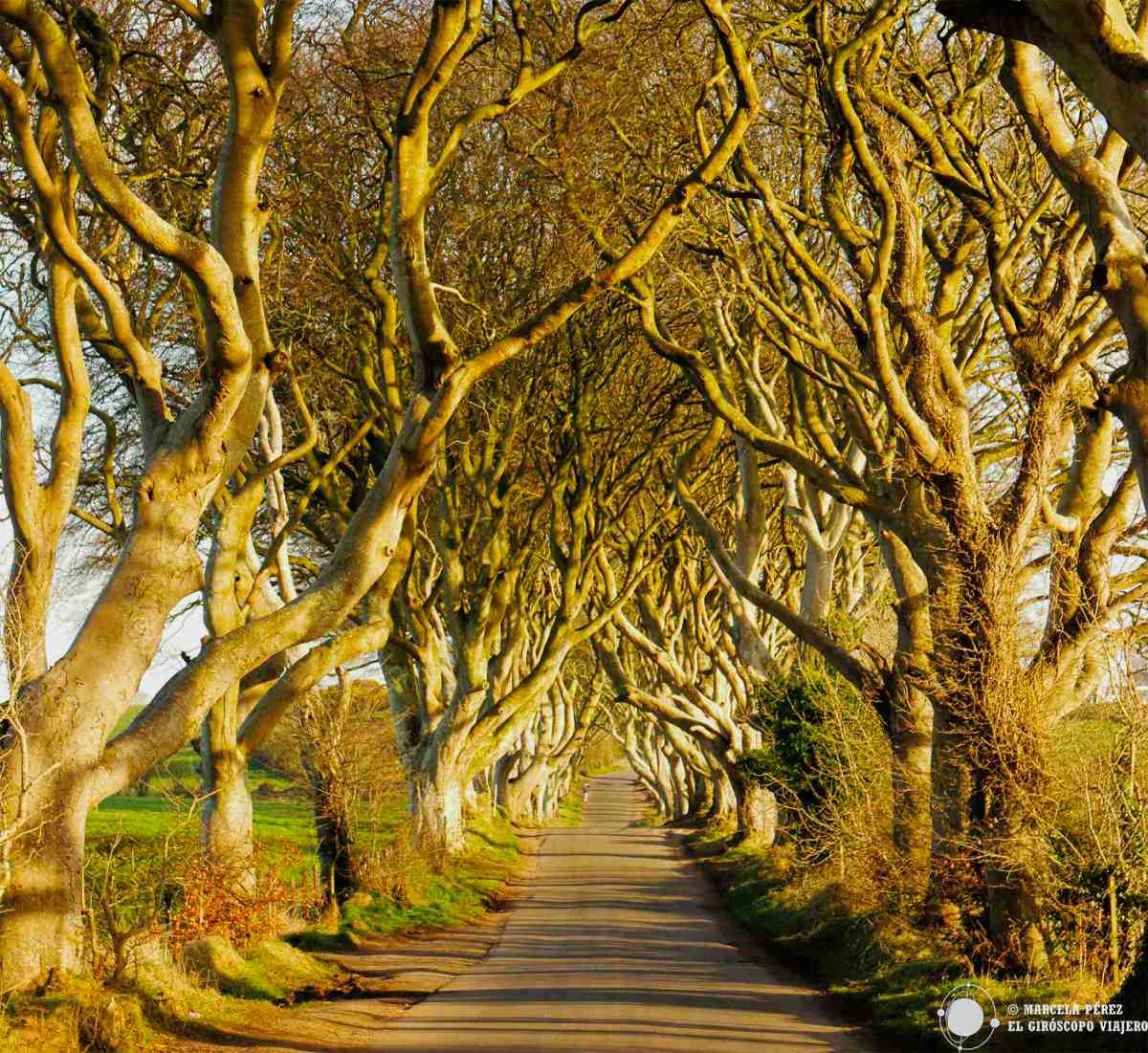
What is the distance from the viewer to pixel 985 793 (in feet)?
43.4

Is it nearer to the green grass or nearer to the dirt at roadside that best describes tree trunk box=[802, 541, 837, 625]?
the green grass

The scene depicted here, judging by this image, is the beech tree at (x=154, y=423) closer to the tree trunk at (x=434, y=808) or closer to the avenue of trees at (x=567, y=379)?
the avenue of trees at (x=567, y=379)

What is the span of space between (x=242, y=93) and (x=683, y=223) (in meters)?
8.22

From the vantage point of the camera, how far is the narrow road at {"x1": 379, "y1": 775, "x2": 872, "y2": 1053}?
35.7 ft

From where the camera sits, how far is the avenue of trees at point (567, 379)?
33.4 ft

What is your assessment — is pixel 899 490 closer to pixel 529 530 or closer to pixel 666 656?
pixel 529 530

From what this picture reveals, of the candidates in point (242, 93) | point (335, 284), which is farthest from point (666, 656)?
point (242, 93)

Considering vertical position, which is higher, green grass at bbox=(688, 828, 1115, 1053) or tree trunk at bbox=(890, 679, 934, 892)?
tree trunk at bbox=(890, 679, 934, 892)

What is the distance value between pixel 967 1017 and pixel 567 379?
56.9 ft

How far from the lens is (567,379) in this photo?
26.8 metres

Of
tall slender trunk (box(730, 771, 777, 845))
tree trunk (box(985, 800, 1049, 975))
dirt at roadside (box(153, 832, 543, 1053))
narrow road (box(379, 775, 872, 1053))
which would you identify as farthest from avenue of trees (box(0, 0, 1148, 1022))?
tall slender trunk (box(730, 771, 777, 845))

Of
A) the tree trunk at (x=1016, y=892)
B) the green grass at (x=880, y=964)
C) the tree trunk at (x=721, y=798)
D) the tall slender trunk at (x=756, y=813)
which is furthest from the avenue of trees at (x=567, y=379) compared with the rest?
the tree trunk at (x=721, y=798)

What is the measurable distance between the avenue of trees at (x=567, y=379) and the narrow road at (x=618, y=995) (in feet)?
6.45

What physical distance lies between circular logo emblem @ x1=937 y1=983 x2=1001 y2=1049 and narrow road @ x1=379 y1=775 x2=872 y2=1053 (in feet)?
2.30
